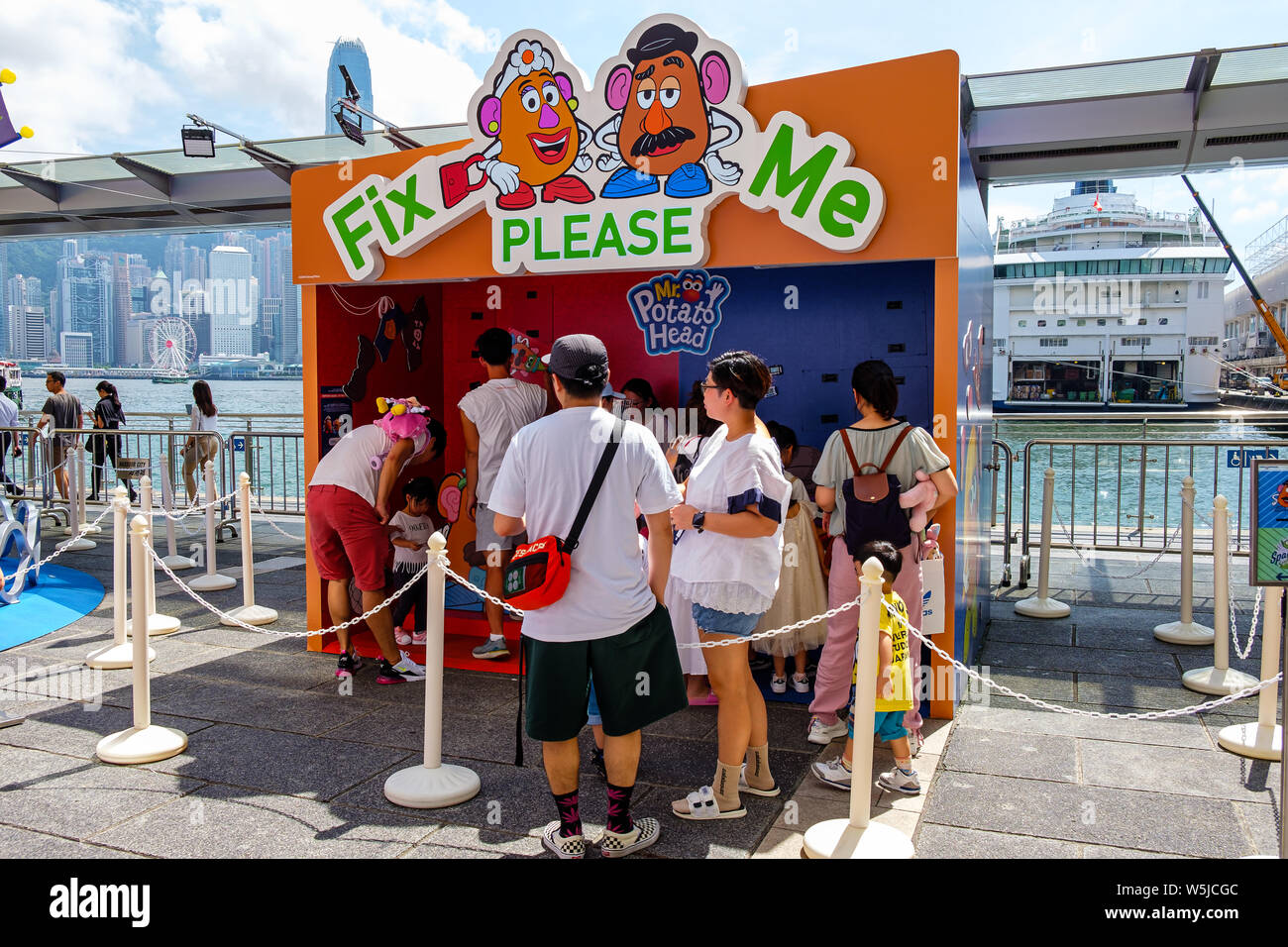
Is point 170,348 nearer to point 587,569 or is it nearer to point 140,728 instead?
point 140,728

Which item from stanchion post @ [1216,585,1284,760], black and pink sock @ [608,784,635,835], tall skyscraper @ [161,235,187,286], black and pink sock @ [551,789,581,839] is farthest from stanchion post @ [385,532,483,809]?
tall skyscraper @ [161,235,187,286]

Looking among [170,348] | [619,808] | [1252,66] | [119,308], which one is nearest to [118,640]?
[619,808]

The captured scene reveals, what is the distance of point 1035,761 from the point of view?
183 inches

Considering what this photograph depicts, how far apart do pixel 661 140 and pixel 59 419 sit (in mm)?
10763

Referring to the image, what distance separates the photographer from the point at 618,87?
5320 millimetres

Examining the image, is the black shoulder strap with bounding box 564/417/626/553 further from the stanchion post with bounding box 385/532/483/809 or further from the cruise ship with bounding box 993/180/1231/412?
the cruise ship with bounding box 993/180/1231/412

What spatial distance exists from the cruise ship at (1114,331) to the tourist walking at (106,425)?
50.4 meters

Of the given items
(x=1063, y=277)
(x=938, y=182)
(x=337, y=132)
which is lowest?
(x=938, y=182)

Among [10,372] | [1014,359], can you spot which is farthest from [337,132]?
[1014,359]

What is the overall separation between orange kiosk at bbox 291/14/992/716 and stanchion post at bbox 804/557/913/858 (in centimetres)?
168
